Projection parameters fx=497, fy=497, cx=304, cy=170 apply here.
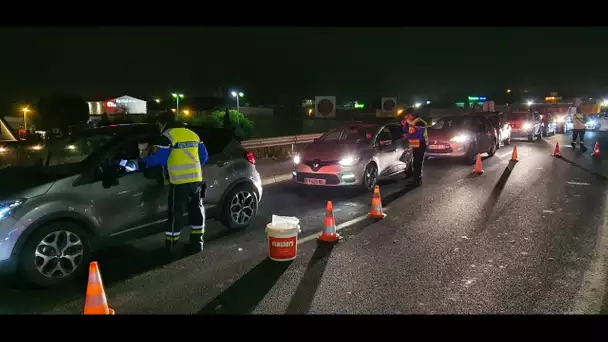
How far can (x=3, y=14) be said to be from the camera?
24.1ft

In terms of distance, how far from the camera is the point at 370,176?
11008 millimetres

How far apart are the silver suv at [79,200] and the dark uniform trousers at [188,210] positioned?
18cm

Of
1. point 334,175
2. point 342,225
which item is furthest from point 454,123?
Answer: point 342,225

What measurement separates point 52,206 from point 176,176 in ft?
4.69

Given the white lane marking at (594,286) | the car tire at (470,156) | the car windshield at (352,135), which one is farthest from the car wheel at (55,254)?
the car tire at (470,156)

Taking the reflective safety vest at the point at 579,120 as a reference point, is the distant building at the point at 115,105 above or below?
above

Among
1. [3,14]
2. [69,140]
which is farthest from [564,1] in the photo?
[3,14]

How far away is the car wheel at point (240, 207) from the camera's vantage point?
725cm

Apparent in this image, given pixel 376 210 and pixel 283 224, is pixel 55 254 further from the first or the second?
pixel 376 210

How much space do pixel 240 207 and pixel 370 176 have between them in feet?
14.1

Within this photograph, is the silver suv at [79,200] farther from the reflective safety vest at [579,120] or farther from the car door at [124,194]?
the reflective safety vest at [579,120]

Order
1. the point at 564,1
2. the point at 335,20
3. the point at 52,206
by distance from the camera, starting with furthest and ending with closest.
A: the point at 335,20, the point at 564,1, the point at 52,206
